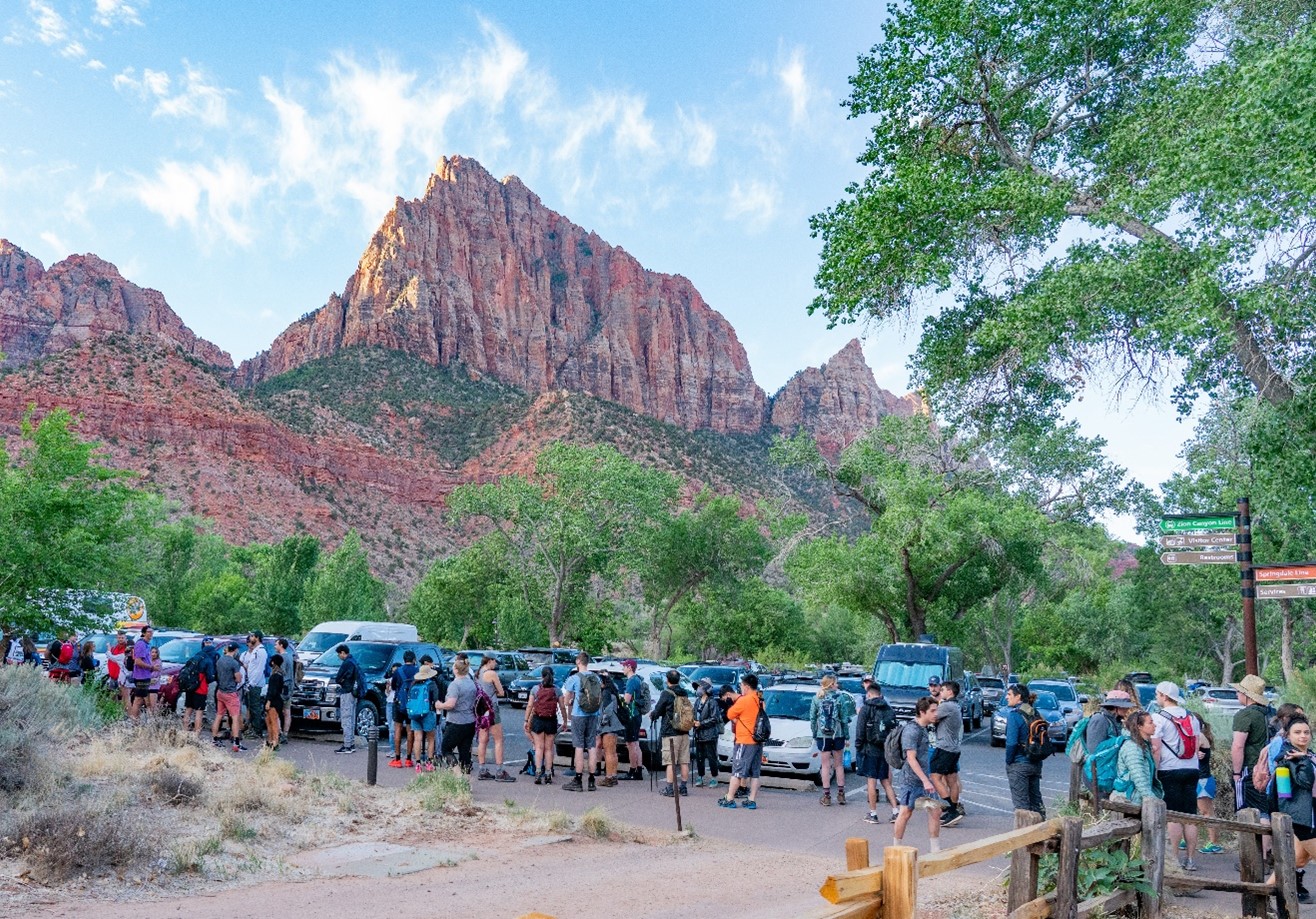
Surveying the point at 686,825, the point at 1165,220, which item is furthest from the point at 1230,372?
the point at 686,825

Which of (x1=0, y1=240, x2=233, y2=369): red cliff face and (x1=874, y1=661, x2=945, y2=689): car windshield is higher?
(x1=0, y1=240, x2=233, y2=369): red cliff face

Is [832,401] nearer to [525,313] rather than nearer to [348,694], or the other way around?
[525,313]

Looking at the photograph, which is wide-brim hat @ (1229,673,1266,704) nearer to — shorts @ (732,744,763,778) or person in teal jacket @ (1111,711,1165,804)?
person in teal jacket @ (1111,711,1165,804)

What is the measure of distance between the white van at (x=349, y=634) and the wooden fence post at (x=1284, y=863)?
1779 centimetres

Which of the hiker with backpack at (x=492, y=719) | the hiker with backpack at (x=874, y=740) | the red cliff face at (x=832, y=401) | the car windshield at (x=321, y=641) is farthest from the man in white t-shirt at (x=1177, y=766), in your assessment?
the red cliff face at (x=832, y=401)

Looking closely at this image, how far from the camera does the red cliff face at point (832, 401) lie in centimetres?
16212

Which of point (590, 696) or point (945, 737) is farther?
point (590, 696)

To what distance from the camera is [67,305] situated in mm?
136750

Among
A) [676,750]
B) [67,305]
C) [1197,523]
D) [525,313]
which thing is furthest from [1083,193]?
[67,305]

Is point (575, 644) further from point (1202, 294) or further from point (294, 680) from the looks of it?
point (1202, 294)

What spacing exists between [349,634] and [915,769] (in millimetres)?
15798

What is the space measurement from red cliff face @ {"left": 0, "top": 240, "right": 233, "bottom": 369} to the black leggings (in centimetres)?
13091

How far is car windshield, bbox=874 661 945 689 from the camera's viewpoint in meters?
23.1

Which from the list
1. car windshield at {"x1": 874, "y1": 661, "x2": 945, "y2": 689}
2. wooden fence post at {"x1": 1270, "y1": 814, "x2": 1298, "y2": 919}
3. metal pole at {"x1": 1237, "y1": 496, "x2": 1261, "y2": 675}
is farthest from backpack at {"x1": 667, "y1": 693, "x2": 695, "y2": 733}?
car windshield at {"x1": 874, "y1": 661, "x2": 945, "y2": 689}
